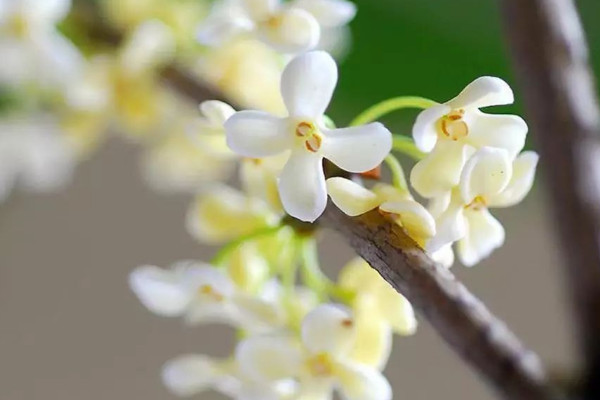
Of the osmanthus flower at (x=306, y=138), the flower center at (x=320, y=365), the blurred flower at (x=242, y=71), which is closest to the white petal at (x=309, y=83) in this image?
the osmanthus flower at (x=306, y=138)

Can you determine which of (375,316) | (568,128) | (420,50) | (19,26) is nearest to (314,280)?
(375,316)

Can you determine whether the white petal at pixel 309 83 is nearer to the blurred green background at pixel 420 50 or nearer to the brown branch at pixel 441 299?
the brown branch at pixel 441 299

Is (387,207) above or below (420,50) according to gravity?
below

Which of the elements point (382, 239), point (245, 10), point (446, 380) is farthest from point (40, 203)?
point (382, 239)

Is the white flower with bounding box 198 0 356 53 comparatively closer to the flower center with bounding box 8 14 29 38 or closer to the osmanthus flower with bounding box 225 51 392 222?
the osmanthus flower with bounding box 225 51 392 222

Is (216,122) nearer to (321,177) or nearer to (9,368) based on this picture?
(321,177)

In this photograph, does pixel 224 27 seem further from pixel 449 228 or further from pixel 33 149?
pixel 33 149

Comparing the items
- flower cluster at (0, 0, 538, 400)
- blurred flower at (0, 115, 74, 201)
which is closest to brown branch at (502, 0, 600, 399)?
flower cluster at (0, 0, 538, 400)
